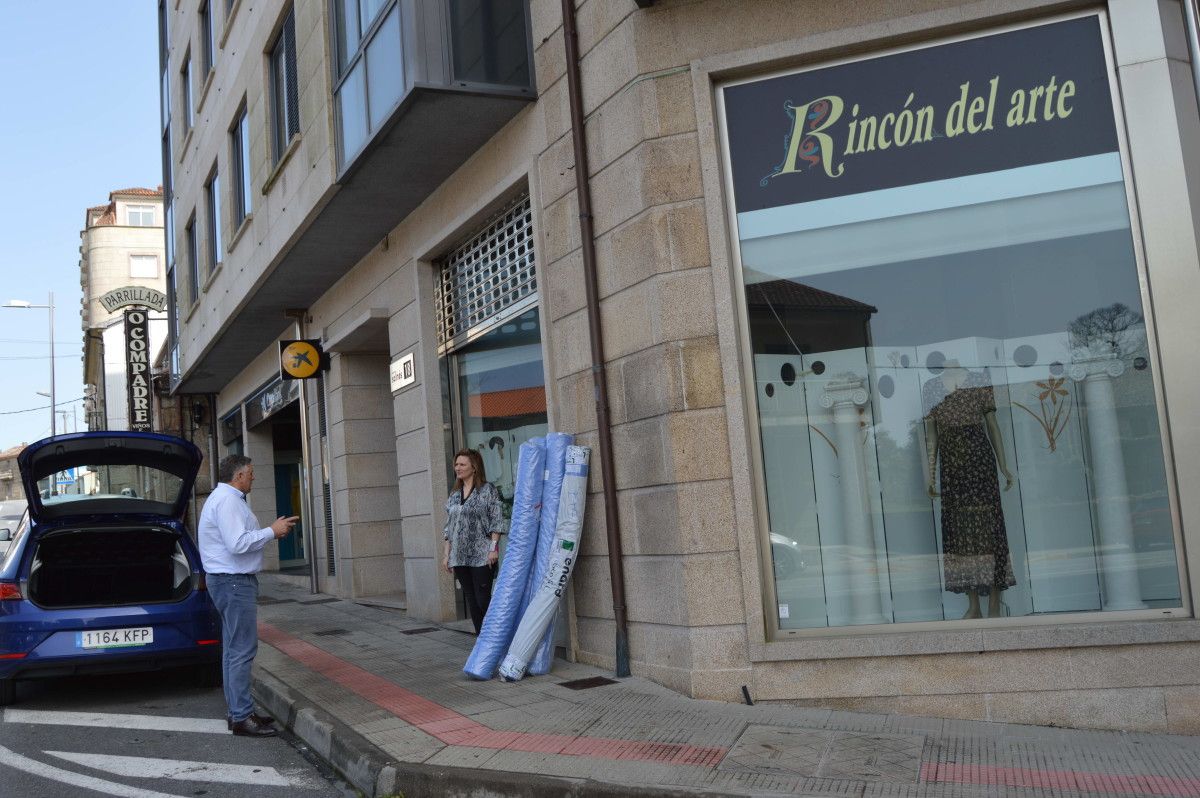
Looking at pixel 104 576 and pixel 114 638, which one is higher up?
pixel 104 576

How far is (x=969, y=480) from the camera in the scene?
626 centimetres

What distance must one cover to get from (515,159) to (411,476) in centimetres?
410

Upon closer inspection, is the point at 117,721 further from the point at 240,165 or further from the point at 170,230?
the point at 170,230

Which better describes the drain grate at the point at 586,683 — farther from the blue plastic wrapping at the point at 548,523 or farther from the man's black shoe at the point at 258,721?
the man's black shoe at the point at 258,721

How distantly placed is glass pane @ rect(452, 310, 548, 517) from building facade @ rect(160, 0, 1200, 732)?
1.09 m

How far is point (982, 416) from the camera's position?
20.6 feet

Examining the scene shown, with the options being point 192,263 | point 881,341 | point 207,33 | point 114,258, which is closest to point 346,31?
point 881,341

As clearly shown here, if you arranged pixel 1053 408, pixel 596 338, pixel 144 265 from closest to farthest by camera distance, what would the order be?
pixel 1053 408 < pixel 596 338 < pixel 144 265

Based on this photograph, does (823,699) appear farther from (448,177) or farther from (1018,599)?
(448,177)

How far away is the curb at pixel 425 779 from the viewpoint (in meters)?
4.65

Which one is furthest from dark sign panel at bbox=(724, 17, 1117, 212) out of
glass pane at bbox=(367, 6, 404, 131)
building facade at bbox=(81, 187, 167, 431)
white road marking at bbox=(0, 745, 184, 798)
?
building facade at bbox=(81, 187, 167, 431)

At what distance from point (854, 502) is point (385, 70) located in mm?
5397

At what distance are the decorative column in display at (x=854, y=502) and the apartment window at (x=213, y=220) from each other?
13.1 metres

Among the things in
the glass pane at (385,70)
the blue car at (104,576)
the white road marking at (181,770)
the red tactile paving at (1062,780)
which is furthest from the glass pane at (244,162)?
the red tactile paving at (1062,780)
